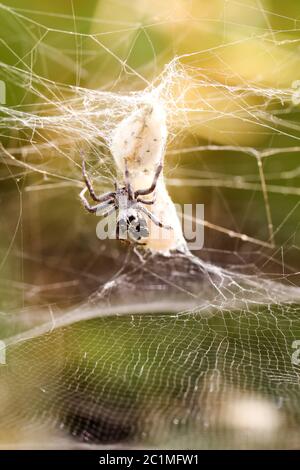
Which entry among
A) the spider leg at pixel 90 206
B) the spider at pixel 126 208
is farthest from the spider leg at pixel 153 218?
the spider leg at pixel 90 206

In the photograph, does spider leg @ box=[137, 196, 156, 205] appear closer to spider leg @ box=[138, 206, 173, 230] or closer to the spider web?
spider leg @ box=[138, 206, 173, 230]

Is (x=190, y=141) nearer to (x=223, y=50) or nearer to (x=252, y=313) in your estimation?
(x=223, y=50)

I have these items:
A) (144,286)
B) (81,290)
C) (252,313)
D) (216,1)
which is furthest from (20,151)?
(252,313)

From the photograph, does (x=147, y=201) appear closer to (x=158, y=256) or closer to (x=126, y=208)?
(x=126, y=208)

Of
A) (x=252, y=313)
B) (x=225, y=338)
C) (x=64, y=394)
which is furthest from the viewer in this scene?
(x=252, y=313)

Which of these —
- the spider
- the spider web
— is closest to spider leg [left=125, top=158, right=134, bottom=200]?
the spider

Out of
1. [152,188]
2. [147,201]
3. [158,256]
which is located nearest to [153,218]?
[147,201]

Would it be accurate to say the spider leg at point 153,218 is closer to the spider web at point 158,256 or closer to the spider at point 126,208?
the spider at point 126,208
